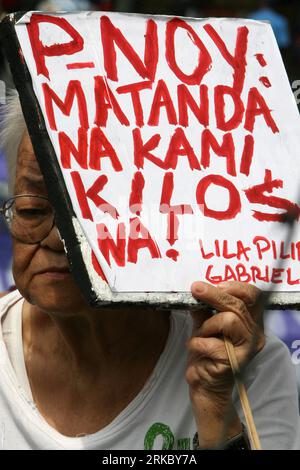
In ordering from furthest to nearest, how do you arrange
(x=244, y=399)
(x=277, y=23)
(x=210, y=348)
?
(x=277, y=23) → (x=210, y=348) → (x=244, y=399)

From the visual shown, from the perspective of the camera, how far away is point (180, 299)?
2.06 metres

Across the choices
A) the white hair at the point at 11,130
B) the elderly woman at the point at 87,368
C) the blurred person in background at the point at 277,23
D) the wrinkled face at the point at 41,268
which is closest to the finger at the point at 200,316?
the elderly woman at the point at 87,368

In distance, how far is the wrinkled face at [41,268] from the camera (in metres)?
2.30

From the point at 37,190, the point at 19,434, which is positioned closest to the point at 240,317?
the point at 37,190

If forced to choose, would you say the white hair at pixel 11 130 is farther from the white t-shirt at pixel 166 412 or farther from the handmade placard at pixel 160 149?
the white t-shirt at pixel 166 412

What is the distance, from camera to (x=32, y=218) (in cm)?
235

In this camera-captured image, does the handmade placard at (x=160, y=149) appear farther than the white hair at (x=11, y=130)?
No

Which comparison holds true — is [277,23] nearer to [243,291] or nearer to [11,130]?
[11,130]

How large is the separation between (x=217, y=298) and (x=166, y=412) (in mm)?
545

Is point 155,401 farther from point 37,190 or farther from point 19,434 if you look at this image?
point 37,190

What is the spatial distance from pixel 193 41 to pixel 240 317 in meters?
0.63

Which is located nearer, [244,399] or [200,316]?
[244,399]

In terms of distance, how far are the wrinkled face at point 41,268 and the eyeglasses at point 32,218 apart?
1cm

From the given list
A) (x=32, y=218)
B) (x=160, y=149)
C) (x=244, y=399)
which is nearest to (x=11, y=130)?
(x=32, y=218)
